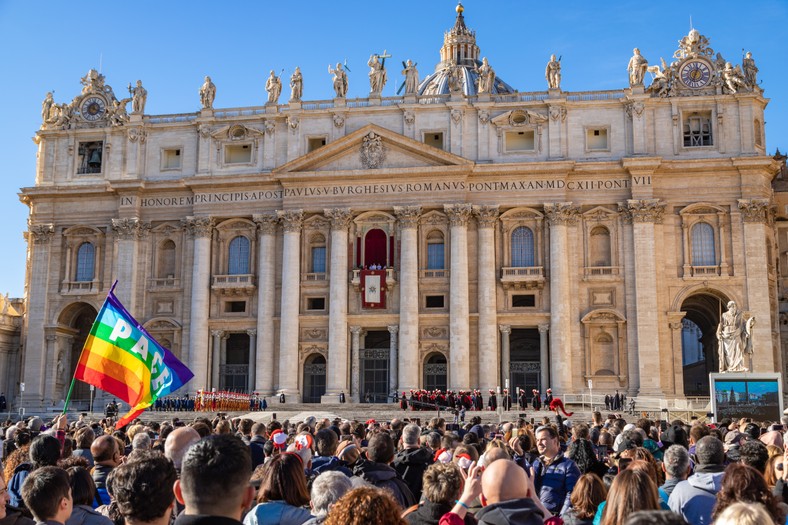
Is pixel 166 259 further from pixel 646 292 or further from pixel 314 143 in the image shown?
pixel 646 292

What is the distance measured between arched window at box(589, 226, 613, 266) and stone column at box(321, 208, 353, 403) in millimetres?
13685

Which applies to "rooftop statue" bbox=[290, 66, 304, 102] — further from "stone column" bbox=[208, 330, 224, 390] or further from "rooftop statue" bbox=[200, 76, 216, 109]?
"stone column" bbox=[208, 330, 224, 390]

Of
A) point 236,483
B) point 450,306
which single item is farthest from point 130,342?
point 450,306

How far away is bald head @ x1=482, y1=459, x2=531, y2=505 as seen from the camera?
6.89 metres

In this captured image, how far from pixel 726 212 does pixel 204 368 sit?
99.8 feet

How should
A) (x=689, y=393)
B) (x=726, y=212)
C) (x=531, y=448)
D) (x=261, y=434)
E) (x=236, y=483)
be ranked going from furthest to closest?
(x=689, y=393) < (x=726, y=212) < (x=261, y=434) < (x=531, y=448) < (x=236, y=483)

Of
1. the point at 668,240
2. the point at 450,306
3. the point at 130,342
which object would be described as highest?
the point at 668,240

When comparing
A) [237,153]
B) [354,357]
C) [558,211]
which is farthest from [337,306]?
[558,211]

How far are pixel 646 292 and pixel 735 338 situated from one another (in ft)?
23.2

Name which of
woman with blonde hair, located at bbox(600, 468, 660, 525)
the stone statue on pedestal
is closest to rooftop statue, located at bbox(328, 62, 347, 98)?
the stone statue on pedestal

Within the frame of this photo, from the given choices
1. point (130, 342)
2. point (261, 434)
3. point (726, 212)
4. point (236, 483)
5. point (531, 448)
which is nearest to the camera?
point (236, 483)

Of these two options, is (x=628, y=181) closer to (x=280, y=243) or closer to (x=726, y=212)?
(x=726, y=212)

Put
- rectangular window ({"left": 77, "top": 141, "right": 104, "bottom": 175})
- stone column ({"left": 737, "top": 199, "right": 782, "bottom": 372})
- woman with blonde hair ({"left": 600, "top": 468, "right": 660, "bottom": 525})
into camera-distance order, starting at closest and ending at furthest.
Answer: woman with blonde hair ({"left": 600, "top": 468, "right": 660, "bottom": 525}) < stone column ({"left": 737, "top": 199, "right": 782, "bottom": 372}) < rectangular window ({"left": 77, "top": 141, "right": 104, "bottom": 175})

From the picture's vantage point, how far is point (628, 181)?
175 feet
